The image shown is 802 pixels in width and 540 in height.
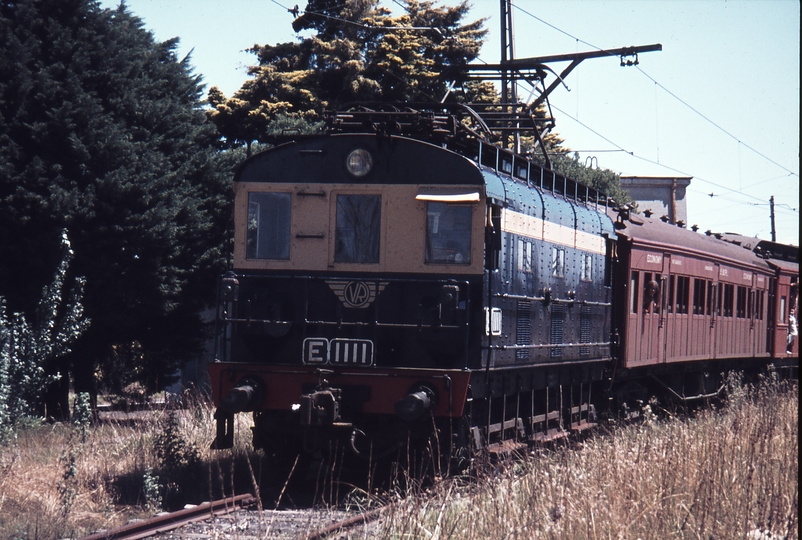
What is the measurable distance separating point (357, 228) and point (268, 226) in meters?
0.93

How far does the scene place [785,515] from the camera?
6406mm

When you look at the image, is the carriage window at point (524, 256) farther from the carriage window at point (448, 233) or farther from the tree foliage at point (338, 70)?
the tree foliage at point (338, 70)

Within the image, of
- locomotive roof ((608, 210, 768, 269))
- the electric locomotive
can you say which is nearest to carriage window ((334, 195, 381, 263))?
the electric locomotive

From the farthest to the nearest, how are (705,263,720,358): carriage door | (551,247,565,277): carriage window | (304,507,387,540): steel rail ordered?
(705,263,720,358): carriage door, (551,247,565,277): carriage window, (304,507,387,540): steel rail

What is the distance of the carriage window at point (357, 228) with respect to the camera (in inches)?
380

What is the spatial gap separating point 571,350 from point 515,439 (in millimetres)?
1763

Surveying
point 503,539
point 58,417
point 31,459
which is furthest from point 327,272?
point 58,417

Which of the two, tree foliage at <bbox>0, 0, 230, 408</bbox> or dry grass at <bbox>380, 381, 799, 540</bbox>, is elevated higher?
tree foliage at <bbox>0, 0, 230, 408</bbox>

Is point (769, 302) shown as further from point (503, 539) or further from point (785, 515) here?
point (503, 539)

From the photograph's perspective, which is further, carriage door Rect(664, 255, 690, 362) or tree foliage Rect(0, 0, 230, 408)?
carriage door Rect(664, 255, 690, 362)

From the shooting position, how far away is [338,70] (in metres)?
28.8

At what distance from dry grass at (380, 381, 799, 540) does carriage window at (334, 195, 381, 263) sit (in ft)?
8.55

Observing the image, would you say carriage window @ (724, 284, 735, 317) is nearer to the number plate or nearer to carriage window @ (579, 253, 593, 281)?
carriage window @ (579, 253, 593, 281)

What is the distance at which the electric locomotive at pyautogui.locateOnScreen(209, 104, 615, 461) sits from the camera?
9203mm
